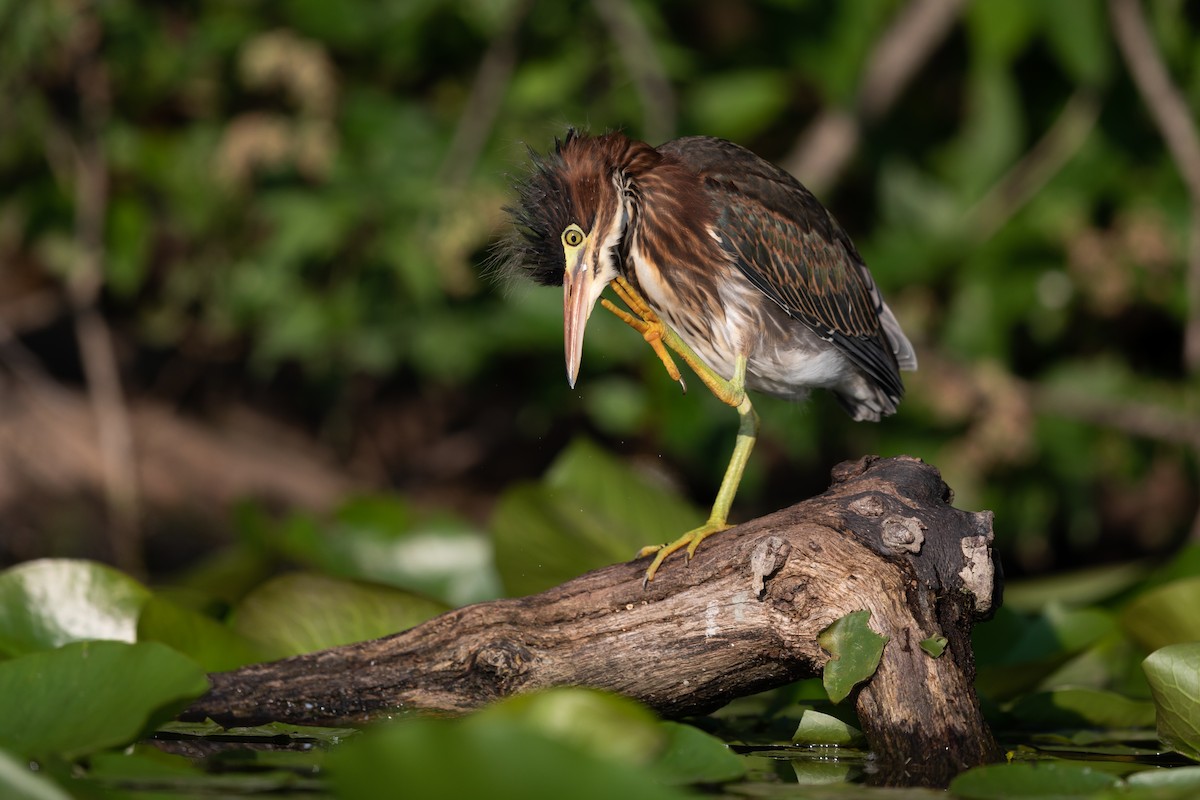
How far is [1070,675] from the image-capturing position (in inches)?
140

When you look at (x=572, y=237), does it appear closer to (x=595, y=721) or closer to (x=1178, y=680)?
(x=595, y=721)

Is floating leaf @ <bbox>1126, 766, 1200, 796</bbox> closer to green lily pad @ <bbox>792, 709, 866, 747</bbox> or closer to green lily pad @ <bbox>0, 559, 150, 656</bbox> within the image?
green lily pad @ <bbox>792, 709, 866, 747</bbox>

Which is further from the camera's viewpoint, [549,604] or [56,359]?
[56,359]

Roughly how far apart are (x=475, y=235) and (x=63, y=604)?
2857mm

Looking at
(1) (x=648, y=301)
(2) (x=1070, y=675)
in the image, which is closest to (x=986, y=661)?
(2) (x=1070, y=675)

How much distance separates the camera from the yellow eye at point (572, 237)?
2920 mm

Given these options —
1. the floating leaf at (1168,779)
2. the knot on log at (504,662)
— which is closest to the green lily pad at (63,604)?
the knot on log at (504,662)

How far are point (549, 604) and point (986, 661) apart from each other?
1.24m

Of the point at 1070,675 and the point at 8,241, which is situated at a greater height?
the point at 8,241

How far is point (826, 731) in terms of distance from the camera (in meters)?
2.72

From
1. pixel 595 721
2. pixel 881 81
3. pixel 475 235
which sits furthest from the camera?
pixel 881 81

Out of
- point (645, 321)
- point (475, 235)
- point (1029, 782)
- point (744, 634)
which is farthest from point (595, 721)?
point (475, 235)

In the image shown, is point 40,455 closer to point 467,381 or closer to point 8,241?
point 8,241

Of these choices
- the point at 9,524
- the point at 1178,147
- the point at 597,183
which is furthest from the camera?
the point at 1178,147
